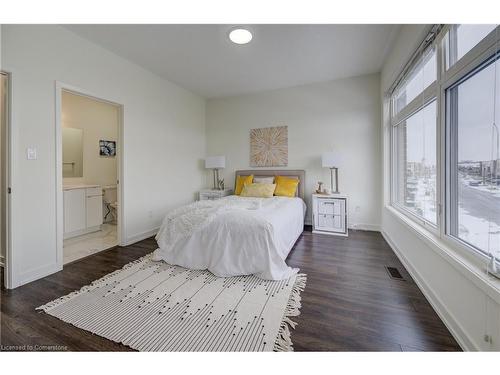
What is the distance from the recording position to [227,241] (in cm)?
228

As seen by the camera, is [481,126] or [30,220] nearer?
[481,126]

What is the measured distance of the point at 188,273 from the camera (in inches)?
91.6

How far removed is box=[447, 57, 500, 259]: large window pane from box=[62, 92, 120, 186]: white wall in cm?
483

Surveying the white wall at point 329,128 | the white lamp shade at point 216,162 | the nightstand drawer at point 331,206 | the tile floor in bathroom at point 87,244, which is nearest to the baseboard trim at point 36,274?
the tile floor in bathroom at point 87,244

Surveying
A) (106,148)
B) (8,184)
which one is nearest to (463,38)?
(8,184)

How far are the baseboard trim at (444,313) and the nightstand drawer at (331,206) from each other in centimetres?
134

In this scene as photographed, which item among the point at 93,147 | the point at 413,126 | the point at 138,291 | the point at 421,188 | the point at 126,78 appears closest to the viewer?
the point at 138,291

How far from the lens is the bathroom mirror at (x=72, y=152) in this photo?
4121 mm

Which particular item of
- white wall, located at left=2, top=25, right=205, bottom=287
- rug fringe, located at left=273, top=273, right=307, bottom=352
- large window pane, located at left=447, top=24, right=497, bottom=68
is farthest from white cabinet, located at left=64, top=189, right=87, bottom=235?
large window pane, located at left=447, top=24, right=497, bottom=68

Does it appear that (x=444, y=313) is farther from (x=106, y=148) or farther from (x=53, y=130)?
(x=106, y=148)

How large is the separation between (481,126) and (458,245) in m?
0.81
